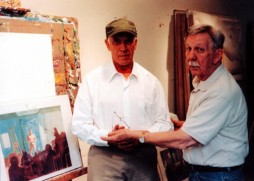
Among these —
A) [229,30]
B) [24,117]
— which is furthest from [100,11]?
[229,30]

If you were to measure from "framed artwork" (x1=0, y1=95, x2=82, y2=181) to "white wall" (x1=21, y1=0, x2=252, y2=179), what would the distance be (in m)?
0.59

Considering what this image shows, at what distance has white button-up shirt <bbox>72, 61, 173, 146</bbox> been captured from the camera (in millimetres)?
1859

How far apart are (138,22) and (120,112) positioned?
1286mm

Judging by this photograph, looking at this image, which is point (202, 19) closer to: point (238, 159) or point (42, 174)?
point (238, 159)

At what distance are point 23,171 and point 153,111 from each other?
857 millimetres

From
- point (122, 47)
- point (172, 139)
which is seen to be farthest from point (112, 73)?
point (172, 139)

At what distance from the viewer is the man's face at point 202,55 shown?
1.72 metres

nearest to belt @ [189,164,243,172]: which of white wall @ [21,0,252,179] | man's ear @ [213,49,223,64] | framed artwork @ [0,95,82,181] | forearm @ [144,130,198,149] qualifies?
forearm @ [144,130,198,149]

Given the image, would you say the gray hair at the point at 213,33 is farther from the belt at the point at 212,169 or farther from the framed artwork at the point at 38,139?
the framed artwork at the point at 38,139

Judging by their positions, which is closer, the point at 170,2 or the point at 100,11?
the point at 100,11

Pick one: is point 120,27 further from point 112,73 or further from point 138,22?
point 138,22

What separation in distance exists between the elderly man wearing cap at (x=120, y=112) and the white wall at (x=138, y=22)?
50 cm

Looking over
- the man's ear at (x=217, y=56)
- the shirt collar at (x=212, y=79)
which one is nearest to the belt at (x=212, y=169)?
the shirt collar at (x=212, y=79)

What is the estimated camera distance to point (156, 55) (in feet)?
10.3
